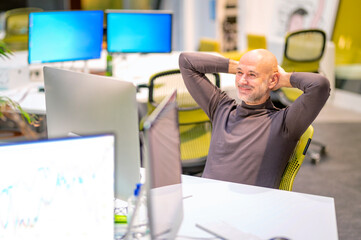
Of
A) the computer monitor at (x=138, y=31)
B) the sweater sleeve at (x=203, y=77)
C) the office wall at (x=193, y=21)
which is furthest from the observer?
the office wall at (x=193, y=21)

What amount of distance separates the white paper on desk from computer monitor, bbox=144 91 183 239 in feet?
0.56

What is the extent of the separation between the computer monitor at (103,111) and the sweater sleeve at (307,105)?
2.50ft

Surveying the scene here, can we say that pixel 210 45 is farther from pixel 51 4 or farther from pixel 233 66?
pixel 51 4

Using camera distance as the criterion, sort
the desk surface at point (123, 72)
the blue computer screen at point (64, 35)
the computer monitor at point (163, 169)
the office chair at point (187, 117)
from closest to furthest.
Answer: the computer monitor at point (163, 169) < the office chair at point (187, 117) < the desk surface at point (123, 72) < the blue computer screen at point (64, 35)

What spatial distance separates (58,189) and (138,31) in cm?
309

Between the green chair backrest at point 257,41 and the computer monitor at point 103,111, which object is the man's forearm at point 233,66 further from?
the green chair backrest at point 257,41

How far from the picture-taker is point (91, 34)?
150 inches

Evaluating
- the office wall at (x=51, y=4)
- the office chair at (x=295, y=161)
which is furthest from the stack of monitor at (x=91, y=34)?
the office wall at (x=51, y=4)

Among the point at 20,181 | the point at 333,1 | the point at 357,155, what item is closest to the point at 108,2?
the point at 333,1

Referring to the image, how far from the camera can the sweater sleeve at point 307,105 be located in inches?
77.4

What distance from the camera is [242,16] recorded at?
26.2 ft

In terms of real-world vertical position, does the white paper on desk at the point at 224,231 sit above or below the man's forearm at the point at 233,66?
below

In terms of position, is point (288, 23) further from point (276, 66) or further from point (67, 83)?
point (67, 83)

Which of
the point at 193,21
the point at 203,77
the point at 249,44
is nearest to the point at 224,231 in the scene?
the point at 203,77
